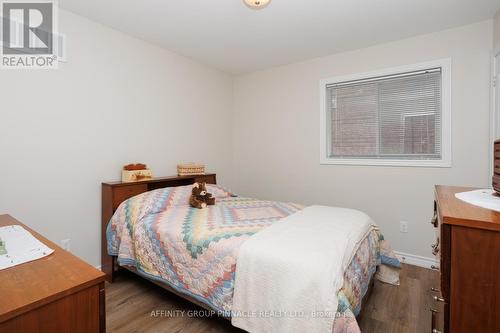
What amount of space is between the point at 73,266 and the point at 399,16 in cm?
304

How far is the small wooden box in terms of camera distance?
8.48 ft

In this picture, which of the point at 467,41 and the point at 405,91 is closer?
the point at 467,41

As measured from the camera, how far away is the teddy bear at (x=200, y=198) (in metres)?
2.60

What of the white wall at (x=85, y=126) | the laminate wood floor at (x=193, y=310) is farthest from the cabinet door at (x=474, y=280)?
the white wall at (x=85, y=126)

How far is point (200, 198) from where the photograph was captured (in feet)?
8.70

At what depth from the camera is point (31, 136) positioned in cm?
211

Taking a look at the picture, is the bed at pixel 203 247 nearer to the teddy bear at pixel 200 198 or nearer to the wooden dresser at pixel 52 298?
the teddy bear at pixel 200 198

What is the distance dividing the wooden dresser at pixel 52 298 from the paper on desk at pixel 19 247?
0.20 feet

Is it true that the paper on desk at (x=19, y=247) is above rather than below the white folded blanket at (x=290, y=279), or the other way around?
above

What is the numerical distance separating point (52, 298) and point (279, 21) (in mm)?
2621

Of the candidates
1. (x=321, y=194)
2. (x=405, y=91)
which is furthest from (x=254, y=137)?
(x=405, y=91)

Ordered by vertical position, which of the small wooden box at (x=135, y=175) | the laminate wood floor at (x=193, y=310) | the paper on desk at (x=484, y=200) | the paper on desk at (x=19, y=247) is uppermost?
the small wooden box at (x=135, y=175)

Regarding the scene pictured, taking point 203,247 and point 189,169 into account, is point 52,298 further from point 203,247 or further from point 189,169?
point 189,169

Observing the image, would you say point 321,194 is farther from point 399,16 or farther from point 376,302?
point 399,16
